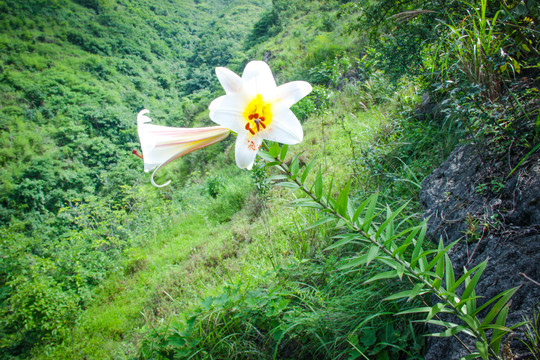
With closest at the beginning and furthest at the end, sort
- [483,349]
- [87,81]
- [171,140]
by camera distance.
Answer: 1. [483,349]
2. [171,140]
3. [87,81]

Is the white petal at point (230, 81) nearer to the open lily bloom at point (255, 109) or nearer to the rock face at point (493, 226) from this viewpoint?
the open lily bloom at point (255, 109)

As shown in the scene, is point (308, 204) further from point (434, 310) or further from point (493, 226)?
point (493, 226)

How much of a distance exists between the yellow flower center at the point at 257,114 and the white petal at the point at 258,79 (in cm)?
2

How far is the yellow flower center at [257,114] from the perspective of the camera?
0.62 metres

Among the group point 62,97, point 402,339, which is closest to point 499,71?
point 402,339

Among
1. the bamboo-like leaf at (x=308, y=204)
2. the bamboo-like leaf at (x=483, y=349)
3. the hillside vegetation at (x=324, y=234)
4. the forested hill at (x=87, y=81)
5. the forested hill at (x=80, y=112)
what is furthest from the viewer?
the forested hill at (x=87, y=81)

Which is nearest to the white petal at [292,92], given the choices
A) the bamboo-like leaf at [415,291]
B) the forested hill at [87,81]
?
the bamboo-like leaf at [415,291]

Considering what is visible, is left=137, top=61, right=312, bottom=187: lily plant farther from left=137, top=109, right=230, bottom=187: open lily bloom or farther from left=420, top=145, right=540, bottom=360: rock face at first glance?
left=420, top=145, right=540, bottom=360: rock face

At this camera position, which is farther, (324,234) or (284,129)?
(324,234)

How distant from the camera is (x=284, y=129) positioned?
609mm

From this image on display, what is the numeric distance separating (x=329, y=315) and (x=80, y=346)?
138 inches

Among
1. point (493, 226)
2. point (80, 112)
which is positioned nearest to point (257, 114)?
point (493, 226)

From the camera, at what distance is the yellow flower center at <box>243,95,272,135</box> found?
624 mm

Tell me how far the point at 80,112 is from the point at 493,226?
2520 cm
